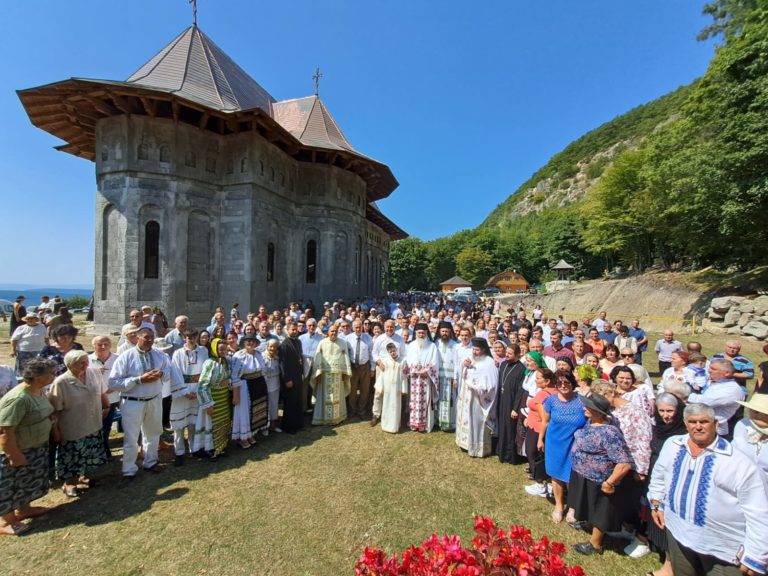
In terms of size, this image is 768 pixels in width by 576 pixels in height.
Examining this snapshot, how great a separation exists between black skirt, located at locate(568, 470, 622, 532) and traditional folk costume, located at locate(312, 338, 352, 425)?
14.3 feet

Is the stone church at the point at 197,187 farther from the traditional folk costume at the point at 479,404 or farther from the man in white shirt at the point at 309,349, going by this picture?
the traditional folk costume at the point at 479,404

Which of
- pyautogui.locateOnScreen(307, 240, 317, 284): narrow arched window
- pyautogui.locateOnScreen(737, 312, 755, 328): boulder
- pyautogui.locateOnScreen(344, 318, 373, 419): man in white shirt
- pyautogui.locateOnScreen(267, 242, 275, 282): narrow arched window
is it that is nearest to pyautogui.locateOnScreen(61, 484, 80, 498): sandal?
pyautogui.locateOnScreen(344, 318, 373, 419): man in white shirt

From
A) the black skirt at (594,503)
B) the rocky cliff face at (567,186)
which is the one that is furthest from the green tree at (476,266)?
the black skirt at (594,503)

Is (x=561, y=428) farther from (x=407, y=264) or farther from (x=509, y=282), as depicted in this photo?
(x=407, y=264)

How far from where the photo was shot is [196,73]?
18.4 m

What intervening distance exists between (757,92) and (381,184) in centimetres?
2038

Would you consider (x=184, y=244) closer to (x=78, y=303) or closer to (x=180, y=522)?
(x=180, y=522)

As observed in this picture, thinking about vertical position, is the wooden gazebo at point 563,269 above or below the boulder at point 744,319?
above

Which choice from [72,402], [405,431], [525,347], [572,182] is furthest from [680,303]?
[572,182]

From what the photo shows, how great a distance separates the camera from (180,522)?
3854 mm

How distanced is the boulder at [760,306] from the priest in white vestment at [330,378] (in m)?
20.4

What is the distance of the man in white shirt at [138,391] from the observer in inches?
176

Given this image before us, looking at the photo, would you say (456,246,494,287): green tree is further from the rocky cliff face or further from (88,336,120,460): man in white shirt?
(88,336,120,460): man in white shirt

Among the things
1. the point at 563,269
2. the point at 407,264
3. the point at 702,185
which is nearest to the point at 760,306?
the point at 702,185
